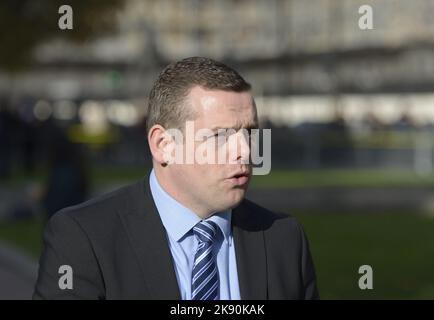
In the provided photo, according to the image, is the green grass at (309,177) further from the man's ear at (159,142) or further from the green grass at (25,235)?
the man's ear at (159,142)

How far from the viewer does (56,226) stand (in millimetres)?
3035

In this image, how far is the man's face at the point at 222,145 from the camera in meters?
2.94

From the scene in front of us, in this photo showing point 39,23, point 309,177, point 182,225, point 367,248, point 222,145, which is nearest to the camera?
point 222,145

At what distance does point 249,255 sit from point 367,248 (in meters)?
11.5

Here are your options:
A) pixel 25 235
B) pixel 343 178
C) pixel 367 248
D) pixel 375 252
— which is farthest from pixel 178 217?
pixel 343 178

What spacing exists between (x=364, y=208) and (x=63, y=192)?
7.94 meters

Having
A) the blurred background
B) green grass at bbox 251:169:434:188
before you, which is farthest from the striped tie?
→ green grass at bbox 251:169:434:188

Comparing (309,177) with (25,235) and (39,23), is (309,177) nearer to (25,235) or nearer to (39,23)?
(39,23)

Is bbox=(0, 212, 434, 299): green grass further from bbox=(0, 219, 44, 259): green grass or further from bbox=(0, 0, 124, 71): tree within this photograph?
bbox=(0, 0, 124, 71): tree

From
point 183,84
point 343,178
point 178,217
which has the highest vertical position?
point 183,84

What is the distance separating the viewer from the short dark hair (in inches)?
117

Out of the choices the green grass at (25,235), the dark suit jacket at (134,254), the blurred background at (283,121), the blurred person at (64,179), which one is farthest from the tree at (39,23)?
the dark suit jacket at (134,254)

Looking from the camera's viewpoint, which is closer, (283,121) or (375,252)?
(375,252)

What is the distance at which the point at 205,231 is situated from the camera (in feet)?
9.91
